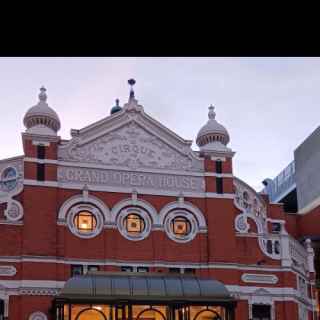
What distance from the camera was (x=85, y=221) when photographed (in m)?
31.3

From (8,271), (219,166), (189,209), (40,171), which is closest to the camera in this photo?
(8,271)

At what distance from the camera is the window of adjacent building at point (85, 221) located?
31125mm

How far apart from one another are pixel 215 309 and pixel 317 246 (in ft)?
44.0

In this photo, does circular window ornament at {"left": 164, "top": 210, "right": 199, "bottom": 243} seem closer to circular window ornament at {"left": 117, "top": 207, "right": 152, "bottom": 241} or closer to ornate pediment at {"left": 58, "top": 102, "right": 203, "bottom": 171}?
circular window ornament at {"left": 117, "top": 207, "right": 152, "bottom": 241}

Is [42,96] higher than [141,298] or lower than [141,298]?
higher

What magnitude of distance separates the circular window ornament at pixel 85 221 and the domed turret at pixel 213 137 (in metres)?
6.43

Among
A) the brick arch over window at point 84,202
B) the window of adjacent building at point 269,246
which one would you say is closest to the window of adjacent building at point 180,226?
the brick arch over window at point 84,202

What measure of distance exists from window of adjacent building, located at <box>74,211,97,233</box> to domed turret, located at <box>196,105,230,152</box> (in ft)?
21.7

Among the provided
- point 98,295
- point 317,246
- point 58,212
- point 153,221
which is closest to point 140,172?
point 153,221

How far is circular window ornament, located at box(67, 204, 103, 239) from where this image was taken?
30953mm

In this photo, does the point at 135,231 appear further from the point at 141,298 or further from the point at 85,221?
the point at 141,298

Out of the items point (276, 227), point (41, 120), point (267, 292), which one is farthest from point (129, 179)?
point (276, 227)

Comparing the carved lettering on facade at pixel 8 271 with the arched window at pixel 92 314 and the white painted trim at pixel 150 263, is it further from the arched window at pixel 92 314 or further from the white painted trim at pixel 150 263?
the arched window at pixel 92 314

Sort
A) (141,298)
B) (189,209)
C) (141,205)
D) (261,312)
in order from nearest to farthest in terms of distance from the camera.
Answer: (141,298)
(141,205)
(261,312)
(189,209)
